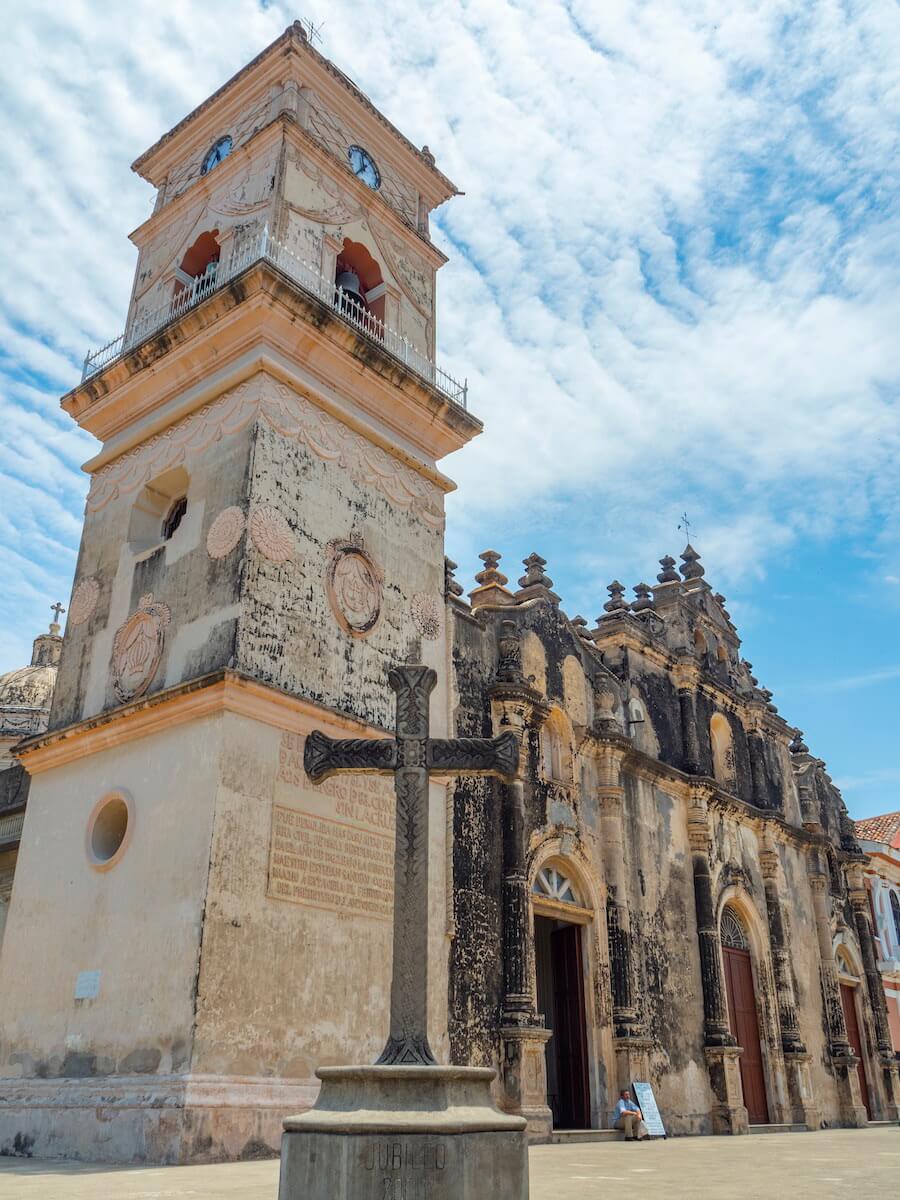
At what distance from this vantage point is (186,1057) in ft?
29.8

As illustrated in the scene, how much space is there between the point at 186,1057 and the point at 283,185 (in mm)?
10746

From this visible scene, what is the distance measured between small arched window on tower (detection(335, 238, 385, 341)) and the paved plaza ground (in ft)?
35.3

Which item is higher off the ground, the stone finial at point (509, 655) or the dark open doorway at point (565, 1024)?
the stone finial at point (509, 655)

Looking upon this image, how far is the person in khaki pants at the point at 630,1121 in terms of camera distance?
13891mm

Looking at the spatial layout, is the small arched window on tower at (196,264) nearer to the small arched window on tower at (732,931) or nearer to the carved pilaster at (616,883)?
the carved pilaster at (616,883)

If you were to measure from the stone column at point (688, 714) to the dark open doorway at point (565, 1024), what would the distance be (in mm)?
4581

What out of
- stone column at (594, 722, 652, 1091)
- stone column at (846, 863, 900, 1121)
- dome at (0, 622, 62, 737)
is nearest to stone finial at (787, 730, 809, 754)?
stone column at (846, 863, 900, 1121)

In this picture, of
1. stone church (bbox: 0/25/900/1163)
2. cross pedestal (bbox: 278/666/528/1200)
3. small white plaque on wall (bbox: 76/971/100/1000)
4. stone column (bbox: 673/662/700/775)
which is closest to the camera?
cross pedestal (bbox: 278/666/528/1200)

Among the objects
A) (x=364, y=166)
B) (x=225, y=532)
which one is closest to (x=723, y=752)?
(x=364, y=166)

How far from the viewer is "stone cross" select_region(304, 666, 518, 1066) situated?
5.45 metres

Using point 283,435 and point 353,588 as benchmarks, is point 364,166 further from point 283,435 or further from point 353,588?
point 353,588

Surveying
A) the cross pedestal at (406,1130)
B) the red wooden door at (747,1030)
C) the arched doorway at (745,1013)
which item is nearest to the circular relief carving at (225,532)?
the cross pedestal at (406,1130)

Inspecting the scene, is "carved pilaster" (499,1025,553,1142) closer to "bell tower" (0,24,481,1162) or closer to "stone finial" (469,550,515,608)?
"bell tower" (0,24,481,1162)

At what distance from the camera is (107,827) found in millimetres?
11578
